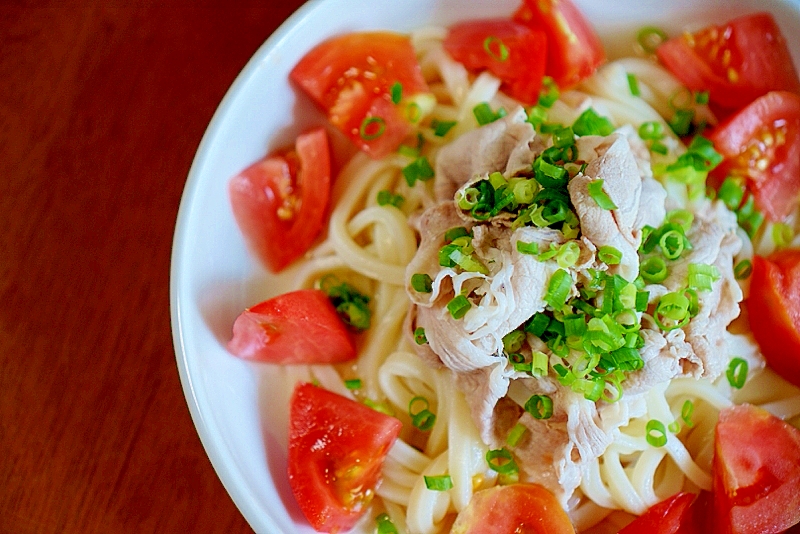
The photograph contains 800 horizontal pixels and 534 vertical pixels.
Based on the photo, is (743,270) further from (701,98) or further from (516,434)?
(516,434)

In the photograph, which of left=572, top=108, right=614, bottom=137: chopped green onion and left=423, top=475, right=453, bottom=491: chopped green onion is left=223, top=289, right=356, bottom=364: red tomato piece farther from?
left=572, top=108, right=614, bottom=137: chopped green onion

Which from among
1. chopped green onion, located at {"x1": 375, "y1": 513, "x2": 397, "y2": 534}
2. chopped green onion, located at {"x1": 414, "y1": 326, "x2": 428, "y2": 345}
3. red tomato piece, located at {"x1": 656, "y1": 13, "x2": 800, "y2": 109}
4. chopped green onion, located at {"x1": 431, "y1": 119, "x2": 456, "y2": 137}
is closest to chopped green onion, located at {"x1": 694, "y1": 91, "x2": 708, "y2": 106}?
red tomato piece, located at {"x1": 656, "y1": 13, "x2": 800, "y2": 109}

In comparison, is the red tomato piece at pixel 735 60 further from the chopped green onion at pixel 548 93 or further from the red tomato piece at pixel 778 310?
the red tomato piece at pixel 778 310

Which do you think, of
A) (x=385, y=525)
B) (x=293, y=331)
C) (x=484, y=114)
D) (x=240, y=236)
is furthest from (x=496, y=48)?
(x=385, y=525)

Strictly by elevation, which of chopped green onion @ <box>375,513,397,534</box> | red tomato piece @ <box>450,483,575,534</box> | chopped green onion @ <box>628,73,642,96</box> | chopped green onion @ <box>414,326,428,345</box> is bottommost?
chopped green onion @ <box>375,513,397,534</box>

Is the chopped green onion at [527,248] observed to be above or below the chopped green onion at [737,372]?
above

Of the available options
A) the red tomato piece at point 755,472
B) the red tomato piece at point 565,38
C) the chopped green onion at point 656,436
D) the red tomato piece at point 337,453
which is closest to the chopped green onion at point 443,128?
the red tomato piece at point 565,38
